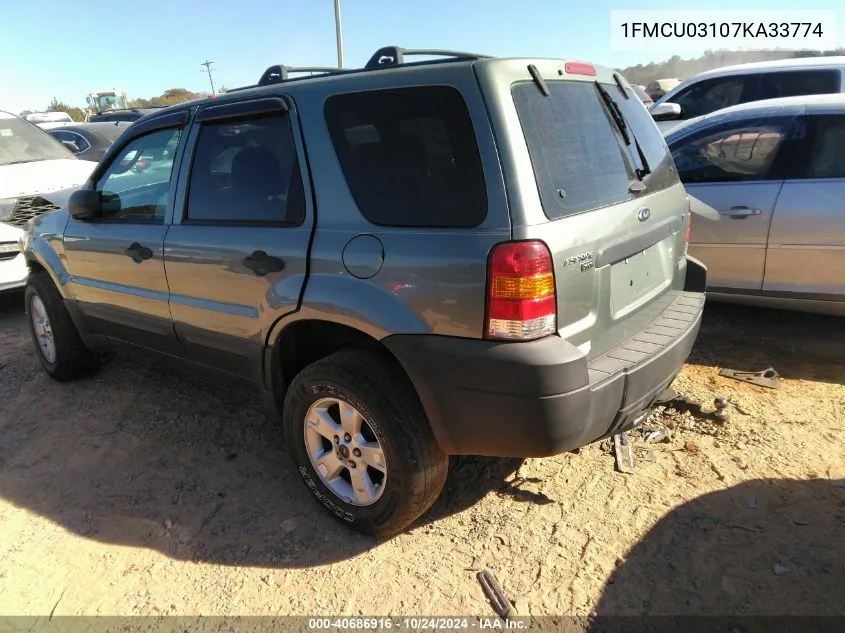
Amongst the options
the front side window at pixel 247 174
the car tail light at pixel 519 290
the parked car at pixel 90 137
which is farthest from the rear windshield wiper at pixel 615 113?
the parked car at pixel 90 137

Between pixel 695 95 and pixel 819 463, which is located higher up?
pixel 695 95

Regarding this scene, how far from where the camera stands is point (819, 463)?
292 centimetres

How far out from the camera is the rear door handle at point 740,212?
13.5 feet

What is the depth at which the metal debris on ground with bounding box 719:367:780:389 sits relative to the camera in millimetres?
3727

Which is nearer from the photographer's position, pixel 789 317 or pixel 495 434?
pixel 495 434

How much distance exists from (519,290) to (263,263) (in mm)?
1196

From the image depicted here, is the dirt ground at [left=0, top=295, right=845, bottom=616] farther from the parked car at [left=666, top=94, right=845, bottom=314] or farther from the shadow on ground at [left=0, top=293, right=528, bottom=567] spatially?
the parked car at [left=666, top=94, right=845, bottom=314]

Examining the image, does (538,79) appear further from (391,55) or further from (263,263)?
(263,263)

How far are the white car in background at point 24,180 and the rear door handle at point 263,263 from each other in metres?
4.14

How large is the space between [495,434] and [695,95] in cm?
731

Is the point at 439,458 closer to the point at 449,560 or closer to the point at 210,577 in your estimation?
the point at 449,560

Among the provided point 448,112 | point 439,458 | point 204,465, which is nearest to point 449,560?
point 439,458

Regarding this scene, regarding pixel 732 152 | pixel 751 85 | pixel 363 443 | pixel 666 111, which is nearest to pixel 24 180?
pixel 363 443

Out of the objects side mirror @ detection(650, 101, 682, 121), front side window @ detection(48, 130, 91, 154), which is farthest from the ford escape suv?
front side window @ detection(48, 130, 91, 154)
